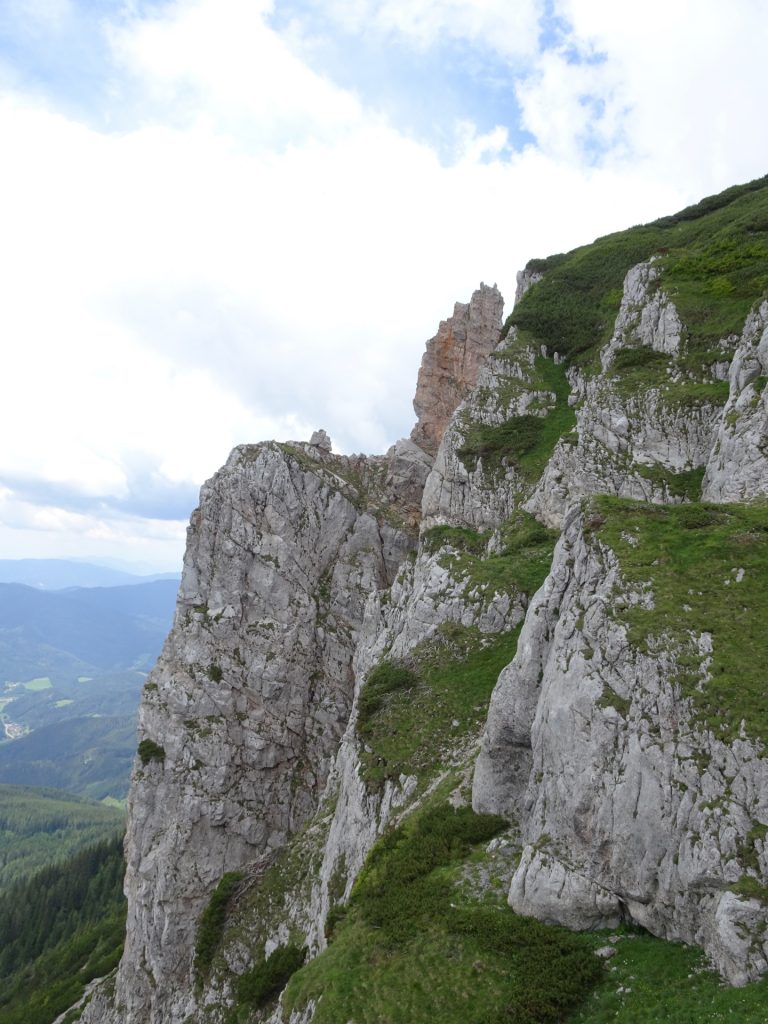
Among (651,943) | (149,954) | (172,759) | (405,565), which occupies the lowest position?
(149,954)

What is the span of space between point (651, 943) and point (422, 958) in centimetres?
620

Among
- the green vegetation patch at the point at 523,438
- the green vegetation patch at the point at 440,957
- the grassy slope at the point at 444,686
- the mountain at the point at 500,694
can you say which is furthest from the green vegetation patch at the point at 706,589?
the green vegetation patch at the point at 523,438

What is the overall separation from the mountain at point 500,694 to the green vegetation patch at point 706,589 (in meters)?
0.09

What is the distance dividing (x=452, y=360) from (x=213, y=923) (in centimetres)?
6419

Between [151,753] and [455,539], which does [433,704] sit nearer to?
[455,539]

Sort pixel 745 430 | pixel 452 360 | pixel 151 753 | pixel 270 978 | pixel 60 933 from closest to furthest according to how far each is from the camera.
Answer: pixel 270 978 → pixel 745 430 → pixel 151 753 → pixel 452 360 → pixel 60 933

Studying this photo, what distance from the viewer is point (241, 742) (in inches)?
2179

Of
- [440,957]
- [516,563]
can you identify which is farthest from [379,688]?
[440,957]

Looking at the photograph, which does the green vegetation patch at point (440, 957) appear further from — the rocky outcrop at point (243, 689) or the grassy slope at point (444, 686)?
the rocky outcrop at point (243, 689)

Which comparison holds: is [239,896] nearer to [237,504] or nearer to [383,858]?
[383,858]

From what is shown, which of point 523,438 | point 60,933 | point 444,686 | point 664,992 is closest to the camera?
Answer: point 664,992

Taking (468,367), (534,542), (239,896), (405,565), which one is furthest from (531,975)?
(468,367)

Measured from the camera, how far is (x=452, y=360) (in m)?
76.6

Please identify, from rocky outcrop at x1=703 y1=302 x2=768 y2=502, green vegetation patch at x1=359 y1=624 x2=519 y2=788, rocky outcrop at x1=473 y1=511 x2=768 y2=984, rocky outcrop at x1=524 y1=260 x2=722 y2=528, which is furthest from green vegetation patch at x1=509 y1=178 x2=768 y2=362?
rocky outcrop at x1=473 y1=511 x2=768 y2=984
